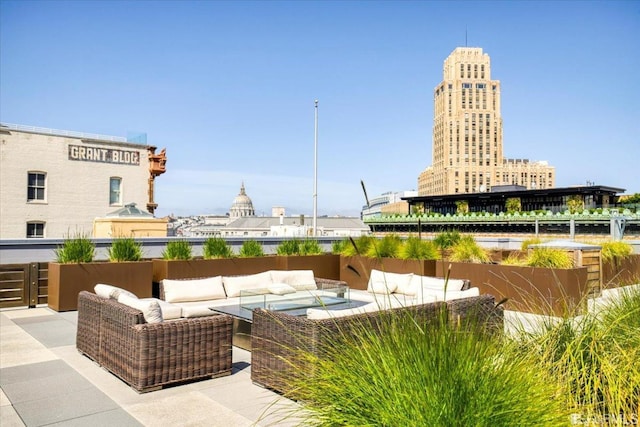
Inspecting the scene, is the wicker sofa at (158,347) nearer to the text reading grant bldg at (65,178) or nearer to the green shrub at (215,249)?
the green shrub at (215,249)

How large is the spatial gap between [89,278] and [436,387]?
298 inches

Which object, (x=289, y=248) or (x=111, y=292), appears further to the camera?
(x=289, y=248)

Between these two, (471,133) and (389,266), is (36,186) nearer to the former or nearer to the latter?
(389,266)

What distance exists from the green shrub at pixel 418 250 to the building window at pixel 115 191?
2482 cm

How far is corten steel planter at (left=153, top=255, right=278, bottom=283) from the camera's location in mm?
8891

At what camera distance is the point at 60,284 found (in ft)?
25.3

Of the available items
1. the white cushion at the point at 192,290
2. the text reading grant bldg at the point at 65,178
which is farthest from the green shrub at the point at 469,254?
the text reading grant bldg at the point at 65,178

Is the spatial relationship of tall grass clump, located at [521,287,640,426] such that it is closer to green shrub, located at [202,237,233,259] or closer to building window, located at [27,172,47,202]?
green shrub, located at [202,237,233,259]

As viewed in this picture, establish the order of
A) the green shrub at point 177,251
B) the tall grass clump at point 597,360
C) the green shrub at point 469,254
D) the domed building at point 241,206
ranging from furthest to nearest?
the domed building at point 241,206
the green shrub at point 469,254
the green shrub at point 177,251
the tall grass clump at point 597,360

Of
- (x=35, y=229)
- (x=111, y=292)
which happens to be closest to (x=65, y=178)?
(x=35, y=229)

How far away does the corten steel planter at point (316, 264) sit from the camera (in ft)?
34.7

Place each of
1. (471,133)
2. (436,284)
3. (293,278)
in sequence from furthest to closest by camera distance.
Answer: (471,133) < (293,278) < (436,284)

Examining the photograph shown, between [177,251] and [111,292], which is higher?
[177,251]

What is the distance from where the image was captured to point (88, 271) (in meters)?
8.00
